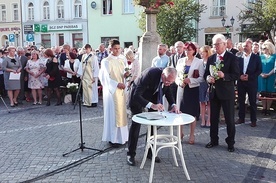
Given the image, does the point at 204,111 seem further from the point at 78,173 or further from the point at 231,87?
the point at 78,173

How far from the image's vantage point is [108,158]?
20.7 ft

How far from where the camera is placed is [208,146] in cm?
683

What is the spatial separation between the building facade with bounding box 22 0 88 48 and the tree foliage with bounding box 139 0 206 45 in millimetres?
10325

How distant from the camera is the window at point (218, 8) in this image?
30.0 meters

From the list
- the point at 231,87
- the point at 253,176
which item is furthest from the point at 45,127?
the point at 253,176

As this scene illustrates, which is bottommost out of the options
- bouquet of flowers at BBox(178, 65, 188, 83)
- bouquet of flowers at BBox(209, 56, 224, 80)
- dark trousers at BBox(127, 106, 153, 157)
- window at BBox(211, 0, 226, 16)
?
dark trousers at BBox(127, 106, 153, 157)

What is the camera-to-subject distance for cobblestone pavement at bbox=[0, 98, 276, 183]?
5426 millimetres

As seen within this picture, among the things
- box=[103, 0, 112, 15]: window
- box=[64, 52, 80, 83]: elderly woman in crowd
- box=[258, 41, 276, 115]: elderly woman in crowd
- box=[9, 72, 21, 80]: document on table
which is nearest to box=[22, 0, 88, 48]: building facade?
box=[103, 0, 112, 15]: window

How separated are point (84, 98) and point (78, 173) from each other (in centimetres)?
621

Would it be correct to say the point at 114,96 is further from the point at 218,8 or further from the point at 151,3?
the point at 218,8

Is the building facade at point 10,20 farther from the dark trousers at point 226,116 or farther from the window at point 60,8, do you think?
the dark trousers at point 226,116

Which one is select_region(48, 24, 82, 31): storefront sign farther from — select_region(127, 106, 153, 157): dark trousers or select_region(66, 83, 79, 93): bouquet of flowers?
select_region(127, 106, 153, 157): dark trousers

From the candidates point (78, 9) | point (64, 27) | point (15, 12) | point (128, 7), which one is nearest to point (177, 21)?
point (128, 7)

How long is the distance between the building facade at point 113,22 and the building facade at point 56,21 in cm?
90
